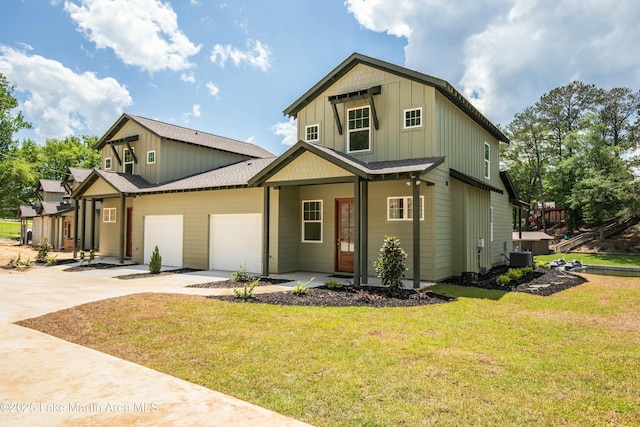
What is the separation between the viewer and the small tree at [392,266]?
8.77 m

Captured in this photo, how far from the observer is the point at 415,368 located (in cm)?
410

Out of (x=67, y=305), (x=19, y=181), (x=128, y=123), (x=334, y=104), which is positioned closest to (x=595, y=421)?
(x=67, y=305)

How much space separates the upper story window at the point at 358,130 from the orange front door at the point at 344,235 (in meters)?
1.82

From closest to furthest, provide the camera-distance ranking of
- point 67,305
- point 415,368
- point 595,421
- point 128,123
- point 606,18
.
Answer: point 595,421 < point 415,368 < point 67,305 < point 606,18 < point 128,123

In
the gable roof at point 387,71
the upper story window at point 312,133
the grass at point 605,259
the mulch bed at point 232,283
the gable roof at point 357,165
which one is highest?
the gable roof at point 387,71

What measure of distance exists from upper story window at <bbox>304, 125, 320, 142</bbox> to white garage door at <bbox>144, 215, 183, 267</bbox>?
6.06 meters

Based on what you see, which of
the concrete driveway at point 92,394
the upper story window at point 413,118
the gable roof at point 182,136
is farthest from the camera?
the gable roof at point 182,136

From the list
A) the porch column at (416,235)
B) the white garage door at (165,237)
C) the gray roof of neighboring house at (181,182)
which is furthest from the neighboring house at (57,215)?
the porch column at (416,235)

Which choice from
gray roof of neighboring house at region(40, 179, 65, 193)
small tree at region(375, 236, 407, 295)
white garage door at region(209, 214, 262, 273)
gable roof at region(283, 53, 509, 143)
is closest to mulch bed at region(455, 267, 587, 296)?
small tree at region(375, 236, 407, 295)

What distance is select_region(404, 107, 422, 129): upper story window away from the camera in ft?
37.4

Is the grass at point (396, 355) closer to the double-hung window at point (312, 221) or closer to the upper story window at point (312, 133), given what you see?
the double-hung window at point (312, 221)

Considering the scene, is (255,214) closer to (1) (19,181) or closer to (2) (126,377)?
(2) (126,377)

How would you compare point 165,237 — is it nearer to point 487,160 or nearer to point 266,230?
point 266,230

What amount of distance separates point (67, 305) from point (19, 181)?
1233 inches
